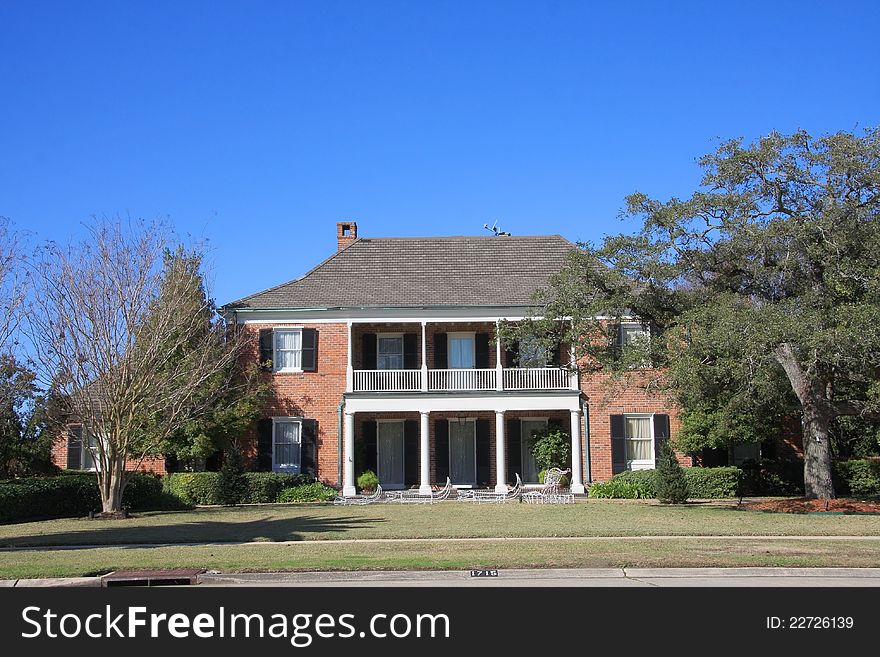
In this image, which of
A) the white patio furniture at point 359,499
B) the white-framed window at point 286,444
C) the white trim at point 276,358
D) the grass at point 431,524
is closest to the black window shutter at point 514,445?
the white patio furniture at point 359,499

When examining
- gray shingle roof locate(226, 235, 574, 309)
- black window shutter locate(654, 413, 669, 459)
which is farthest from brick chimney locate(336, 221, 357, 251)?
black window shutter locate(654, 413, 669, 459)

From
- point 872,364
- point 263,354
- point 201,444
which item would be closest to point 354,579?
point 872,364

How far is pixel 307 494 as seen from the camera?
27.9 m

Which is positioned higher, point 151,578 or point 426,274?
point 426,274

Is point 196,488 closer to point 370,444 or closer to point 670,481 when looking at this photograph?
point 370,444

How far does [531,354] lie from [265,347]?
8.94 m

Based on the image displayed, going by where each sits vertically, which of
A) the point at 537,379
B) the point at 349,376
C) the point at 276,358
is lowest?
the point at 537,379

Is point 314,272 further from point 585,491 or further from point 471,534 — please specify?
point 471,534

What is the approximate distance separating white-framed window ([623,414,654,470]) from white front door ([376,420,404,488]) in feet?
24.8

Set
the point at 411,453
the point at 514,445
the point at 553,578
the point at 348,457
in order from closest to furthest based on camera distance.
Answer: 1. the point at 553,578
2. the point at 348,457
3. the point at 411,453
4. the point at 514,445

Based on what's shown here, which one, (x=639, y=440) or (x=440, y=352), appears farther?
(x=440, y=352)

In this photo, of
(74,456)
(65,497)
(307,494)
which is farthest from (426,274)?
(65,497)

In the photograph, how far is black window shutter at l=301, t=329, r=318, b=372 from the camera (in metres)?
29.9

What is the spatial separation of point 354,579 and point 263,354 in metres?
19.1
